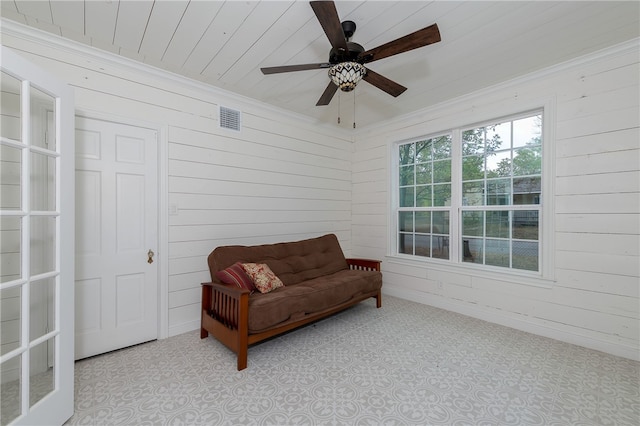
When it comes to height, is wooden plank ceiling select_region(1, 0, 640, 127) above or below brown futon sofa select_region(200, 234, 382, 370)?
above

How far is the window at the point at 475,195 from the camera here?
9.69ft

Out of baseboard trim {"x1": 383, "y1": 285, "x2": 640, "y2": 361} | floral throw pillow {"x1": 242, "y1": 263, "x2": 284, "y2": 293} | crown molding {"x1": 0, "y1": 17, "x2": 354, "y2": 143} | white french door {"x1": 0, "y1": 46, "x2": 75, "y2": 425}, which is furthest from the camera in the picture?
floral throw pillow {"x1": 242, "y1": 263, "x2": 284, "y2": 293}

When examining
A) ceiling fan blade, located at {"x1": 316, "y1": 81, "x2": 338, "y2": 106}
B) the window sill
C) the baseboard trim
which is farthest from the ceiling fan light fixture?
the baseboard trim

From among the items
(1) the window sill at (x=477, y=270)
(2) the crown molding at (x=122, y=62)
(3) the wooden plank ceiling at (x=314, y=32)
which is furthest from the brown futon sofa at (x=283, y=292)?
(3) the wooden plank ceiling at (x=314, y=32)

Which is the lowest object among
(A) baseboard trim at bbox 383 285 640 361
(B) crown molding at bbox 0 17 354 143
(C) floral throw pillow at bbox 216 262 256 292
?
(A) baseboard trim at bbox 383 285 640 361

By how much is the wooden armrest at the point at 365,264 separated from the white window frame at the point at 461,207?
0.55 metres

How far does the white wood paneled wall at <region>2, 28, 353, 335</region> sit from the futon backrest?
0.94 ft

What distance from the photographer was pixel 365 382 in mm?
2020

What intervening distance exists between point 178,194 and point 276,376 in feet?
6.43

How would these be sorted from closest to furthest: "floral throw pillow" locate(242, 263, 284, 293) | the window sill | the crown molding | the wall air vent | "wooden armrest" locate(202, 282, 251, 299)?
the crown molding < "wooden armrest" locate(202, 282, 251, 299) < "floral throw pillow" locate(242, 263, 284, 293) < the window sill < the wall air vent

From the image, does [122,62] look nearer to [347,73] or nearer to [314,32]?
[314,32]

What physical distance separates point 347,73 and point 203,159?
184 cm

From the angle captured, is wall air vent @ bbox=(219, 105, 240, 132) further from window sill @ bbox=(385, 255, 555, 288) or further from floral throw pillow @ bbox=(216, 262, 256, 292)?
window sill @ bbox=(385, 255, 555, 288)

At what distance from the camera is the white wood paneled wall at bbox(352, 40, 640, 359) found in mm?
2346
